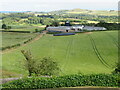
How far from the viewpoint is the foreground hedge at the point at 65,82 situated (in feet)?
41.9

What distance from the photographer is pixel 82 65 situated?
2833 centimetres

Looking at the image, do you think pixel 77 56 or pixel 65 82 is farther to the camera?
pixel 77 56

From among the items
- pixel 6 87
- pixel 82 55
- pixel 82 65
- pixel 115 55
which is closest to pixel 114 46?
pixel 115 55

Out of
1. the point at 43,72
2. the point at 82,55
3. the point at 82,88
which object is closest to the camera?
the point at 82,88

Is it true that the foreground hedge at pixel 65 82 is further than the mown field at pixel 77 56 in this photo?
No

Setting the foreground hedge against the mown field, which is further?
the mown field

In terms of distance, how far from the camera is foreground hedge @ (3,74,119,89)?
12.8 metres

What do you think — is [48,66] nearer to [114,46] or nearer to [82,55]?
[82,55]

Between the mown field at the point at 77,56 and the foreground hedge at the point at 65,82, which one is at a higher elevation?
the foreground hedge at the point at 65,82

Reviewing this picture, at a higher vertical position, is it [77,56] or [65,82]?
[65,82]

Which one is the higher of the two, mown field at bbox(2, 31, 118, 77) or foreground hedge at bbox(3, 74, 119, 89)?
foreground hedge at bbox(3, 74, 119, 89)

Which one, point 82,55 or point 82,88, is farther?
point 82,55

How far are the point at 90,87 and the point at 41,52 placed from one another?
23235 millimetres

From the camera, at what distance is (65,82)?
42.4 ft
